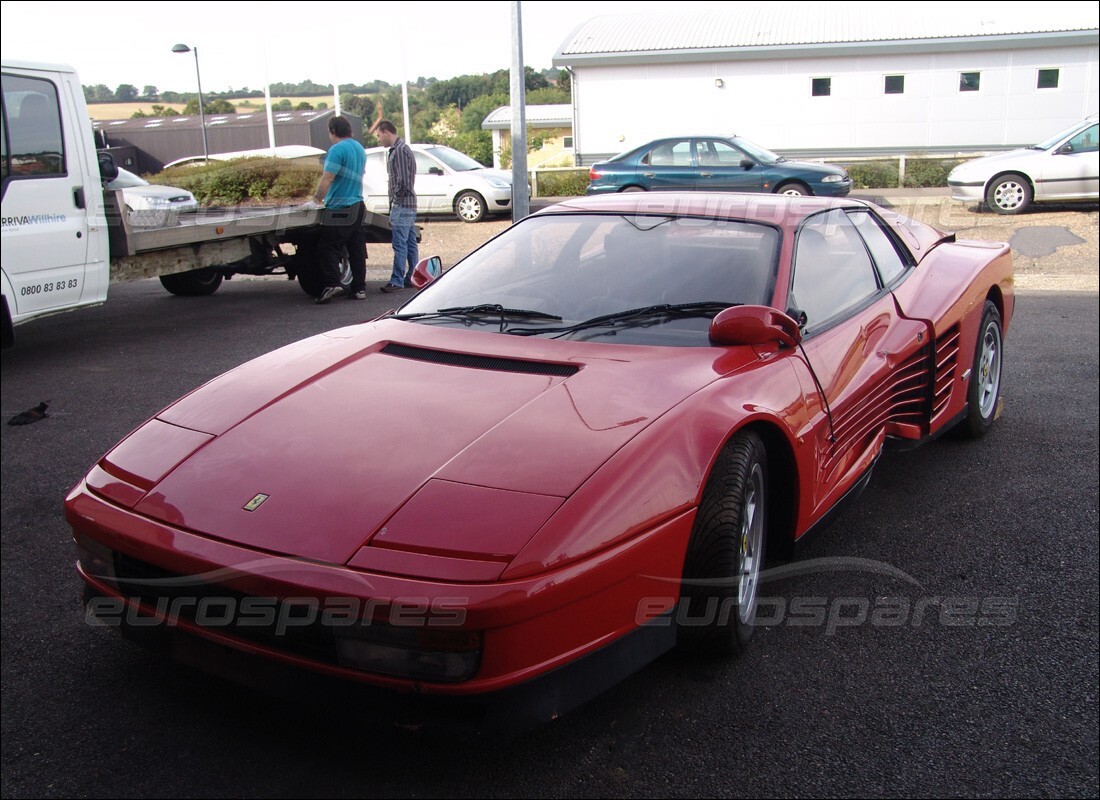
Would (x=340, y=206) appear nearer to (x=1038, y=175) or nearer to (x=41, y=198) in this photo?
(x=41, y=198)

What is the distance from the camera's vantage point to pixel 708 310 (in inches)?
128

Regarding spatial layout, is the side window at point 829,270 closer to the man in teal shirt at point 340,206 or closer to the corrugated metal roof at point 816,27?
the man in teal shirt at point 340,206

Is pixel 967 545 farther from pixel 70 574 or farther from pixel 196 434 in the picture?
pixel 70 574

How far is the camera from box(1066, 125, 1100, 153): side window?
1398 cm

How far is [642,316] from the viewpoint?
10.8 ft

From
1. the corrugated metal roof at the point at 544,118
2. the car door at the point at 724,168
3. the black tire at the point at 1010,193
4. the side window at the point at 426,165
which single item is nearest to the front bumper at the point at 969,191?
the black tire at the point at 1010,193

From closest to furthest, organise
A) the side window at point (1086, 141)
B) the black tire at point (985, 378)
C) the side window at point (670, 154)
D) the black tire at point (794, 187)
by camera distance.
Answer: the black tire at point (985, 378) < the side window at point (1086, 141) < the black tire at point (794, 187) < the side window at point (670, 154)

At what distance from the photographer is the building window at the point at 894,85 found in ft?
82.4

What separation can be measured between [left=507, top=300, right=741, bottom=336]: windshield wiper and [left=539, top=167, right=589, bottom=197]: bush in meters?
16.3

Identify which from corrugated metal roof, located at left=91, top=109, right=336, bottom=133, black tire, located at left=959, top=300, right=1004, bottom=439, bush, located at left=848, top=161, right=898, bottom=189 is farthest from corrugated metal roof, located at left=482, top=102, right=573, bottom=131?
black tire, located at left=959, top=300, right=1004, bottom=439

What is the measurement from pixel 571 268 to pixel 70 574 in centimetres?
219

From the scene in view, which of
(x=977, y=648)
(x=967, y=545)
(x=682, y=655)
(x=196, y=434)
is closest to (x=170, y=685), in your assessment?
(x=196, y=434)

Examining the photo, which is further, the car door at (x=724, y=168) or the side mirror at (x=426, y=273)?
the car door at (x=724, y=168)

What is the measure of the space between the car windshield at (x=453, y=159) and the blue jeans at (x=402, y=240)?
614 centimetres
